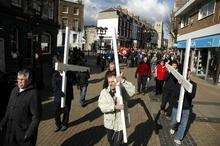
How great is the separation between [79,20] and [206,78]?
1759 inches

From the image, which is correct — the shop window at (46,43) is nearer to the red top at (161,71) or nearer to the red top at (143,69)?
the red top at (143,69)

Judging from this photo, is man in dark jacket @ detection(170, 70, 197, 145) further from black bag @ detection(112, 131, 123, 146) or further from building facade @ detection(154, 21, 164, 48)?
building facade @ detection(154, 21, 164, 48)

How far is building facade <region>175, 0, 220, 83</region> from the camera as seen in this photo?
76.0 ft

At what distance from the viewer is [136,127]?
9.31m

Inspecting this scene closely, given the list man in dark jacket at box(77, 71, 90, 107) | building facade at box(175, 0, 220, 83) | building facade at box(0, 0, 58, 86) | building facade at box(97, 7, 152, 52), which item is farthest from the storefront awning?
building facade at box(97, 7, 152, 52)

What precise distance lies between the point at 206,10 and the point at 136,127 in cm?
2095

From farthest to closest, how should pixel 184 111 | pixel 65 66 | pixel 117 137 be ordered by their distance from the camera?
pixel 184 111
pixel 65 66
pixel 117 137

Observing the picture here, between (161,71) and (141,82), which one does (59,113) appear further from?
(141,82)

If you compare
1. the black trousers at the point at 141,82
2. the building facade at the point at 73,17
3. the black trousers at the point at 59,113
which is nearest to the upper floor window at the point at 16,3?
the black trousers at the point at 141,82

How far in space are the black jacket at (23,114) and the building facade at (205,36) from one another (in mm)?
18201

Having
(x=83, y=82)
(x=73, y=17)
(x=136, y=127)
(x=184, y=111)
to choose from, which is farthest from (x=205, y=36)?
(x=73, y=17)

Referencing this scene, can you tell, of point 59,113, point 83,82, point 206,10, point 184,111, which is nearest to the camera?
point 184,111

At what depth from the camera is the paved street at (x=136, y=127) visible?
7984 mm

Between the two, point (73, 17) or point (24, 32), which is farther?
point (73, 17)
